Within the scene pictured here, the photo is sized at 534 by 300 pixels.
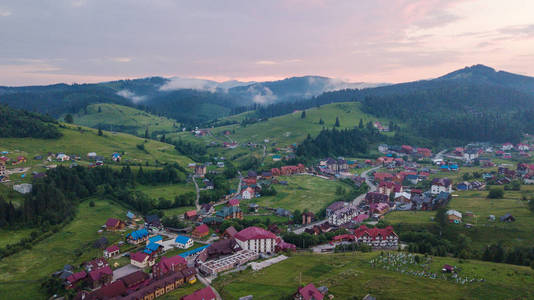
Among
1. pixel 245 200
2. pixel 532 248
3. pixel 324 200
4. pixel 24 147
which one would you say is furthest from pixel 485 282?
pixel 24 147

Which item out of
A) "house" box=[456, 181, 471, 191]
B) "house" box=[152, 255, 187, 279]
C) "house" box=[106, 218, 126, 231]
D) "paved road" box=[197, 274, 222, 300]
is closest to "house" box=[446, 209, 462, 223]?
"house" box=[456, 181, 471, 191]

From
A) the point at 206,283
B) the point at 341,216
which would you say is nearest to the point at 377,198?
the point at 341,216

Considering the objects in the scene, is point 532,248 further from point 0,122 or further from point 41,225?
point 0,122

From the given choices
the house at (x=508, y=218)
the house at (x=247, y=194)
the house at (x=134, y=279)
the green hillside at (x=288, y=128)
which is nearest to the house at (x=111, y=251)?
the house at (x=134, y=279)

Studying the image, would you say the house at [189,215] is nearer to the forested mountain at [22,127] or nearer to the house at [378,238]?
the house at [378,238]

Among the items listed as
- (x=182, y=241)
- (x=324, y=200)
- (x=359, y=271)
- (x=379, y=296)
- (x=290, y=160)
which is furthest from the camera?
(x=290, y=160)
